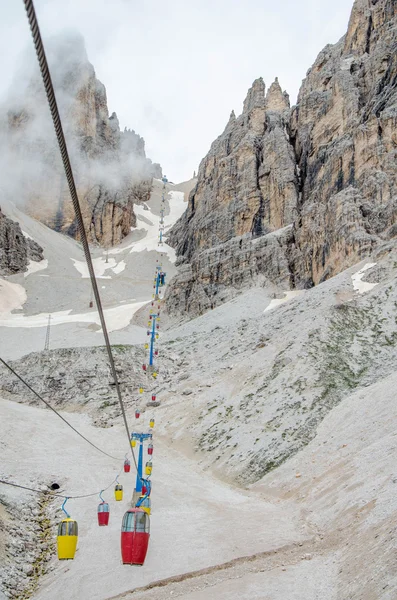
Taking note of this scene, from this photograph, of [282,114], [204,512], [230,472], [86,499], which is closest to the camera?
[204,512]

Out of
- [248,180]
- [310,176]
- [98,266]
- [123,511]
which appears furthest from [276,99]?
[123,511]

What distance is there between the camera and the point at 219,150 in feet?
383

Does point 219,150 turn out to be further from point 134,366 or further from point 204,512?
point 204,512

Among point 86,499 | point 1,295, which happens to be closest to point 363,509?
point 86,499

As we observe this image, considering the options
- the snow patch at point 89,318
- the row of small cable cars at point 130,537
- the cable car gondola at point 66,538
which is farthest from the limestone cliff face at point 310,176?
the cable car gondola at point 66,538

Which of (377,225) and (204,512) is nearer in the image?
(204,512)

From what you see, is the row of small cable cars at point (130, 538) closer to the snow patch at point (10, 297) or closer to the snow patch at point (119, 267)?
the snow patch at point (10, 297)

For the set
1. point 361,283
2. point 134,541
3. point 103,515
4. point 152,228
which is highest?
point 152,228

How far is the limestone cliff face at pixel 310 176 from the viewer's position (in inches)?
2623

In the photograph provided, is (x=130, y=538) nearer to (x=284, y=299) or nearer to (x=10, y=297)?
(x=284, y=299)

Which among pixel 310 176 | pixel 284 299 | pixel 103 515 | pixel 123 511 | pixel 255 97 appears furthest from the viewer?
pixel 255 97

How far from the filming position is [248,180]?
10231 cm

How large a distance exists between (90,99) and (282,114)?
78.8 m

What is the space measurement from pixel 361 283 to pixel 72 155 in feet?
421
